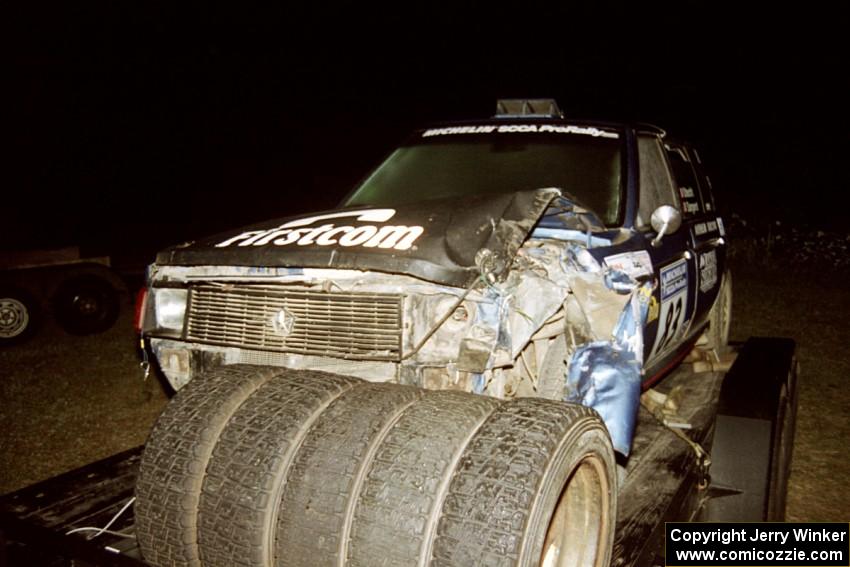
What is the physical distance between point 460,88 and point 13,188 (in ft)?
87.3

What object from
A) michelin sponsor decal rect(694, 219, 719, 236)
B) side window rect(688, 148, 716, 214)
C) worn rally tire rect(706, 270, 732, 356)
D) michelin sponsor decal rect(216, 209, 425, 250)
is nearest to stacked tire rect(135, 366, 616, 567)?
michelin sponsor decal rect(216, 209, 425, 250)

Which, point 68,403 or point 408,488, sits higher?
point 408,488

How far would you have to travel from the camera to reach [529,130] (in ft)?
13.7

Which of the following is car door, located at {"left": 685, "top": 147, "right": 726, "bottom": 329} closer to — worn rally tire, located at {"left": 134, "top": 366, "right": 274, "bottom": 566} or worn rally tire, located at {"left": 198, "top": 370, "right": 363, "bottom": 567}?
worn rally tire, located at {"left": 198, "top": 370, "right": 363, "bottom": 567}

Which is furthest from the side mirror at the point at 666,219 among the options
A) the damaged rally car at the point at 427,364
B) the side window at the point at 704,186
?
the side window at the point at 704,186

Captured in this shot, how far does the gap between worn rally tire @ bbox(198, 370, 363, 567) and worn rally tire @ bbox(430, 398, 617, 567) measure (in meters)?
0.50

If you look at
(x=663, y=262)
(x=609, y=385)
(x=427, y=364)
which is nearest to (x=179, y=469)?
(x=427, y=364)

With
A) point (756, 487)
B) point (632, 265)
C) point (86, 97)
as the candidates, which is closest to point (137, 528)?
point (632, 265)

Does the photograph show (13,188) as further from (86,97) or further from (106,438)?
(106,438)

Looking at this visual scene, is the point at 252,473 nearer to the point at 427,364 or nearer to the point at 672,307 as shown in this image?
the point at 427,364

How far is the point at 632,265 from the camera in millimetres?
3098

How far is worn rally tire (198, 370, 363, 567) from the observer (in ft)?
6.08

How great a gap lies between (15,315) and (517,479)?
7349 mm

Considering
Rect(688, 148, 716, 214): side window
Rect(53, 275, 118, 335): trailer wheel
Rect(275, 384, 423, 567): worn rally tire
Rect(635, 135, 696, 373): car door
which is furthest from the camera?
Rect(53, 275, 118, 335): trailer wheel
